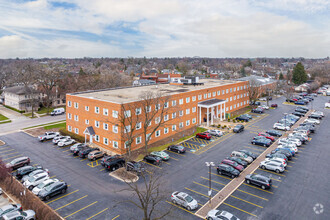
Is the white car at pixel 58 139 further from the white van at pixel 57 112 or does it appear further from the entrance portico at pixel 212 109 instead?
the entrance portico at pixel 212 109

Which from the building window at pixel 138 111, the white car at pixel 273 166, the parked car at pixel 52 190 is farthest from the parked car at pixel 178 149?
the parked car at pixel 52 190

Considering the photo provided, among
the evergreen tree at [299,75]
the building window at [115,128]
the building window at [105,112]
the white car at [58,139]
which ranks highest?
the evergreen tree at [299,75]

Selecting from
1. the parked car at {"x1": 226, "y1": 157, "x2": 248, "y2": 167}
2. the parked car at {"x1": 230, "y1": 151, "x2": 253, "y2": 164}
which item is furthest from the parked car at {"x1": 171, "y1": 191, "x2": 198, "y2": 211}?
the parked car at {"x1": 230, "y1": 151, "x2": 253, "y2": 164}

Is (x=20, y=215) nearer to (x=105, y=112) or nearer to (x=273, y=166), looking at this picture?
(x=105, y=112)

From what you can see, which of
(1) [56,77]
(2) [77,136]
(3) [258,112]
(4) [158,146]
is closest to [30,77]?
(1) [56,77]

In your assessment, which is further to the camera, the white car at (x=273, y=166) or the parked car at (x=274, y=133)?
the parked car at (x=274, y=133)

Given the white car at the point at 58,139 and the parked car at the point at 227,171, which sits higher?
the white car at the point at 58,139
